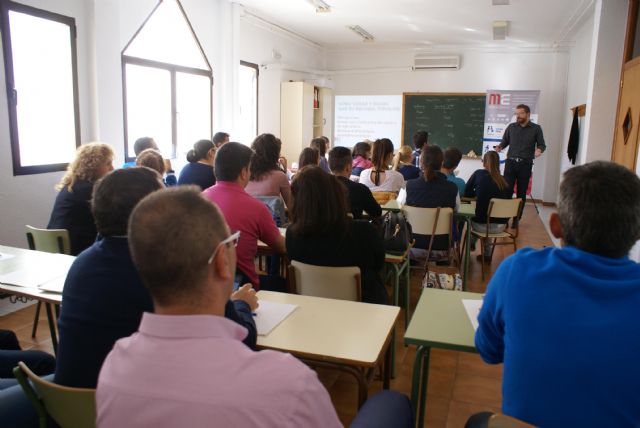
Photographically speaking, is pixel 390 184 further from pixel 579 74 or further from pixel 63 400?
pixel 579 74

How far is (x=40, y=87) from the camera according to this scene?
423 cm

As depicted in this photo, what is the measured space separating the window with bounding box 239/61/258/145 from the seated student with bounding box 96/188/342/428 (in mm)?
6901

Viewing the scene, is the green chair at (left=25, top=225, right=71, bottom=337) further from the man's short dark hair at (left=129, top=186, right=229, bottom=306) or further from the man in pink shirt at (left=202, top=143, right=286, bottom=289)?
the man's short dark hair at (left=129, top=186, right=229, bottom=306)

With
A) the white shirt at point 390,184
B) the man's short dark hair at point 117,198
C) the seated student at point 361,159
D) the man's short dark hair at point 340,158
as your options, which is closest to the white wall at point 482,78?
the seated student at point 361,159

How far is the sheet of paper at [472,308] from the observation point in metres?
1.81

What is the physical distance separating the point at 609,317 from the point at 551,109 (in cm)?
→ 939

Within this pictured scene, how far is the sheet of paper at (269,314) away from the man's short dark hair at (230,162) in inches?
40.6

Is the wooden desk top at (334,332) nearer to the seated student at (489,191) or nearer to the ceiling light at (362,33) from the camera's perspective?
the seated student at (489,191)

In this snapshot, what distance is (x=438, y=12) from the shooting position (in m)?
7.12

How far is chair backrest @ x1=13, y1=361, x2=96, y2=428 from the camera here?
1.25 metres

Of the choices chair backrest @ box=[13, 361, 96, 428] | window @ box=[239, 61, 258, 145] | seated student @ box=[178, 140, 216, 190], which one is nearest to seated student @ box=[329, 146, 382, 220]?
seated student @ box=[178, 140, 216, 190]

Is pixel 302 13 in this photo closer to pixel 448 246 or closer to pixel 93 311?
pixel 448 246

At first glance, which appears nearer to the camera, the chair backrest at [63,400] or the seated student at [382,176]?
the chair backrest at [63,400]

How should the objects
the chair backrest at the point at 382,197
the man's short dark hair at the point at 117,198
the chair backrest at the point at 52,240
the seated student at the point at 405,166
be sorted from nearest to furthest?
the man's short dark hair at the point at 117,198, the chair backrest at the point at 52,240, the chair backrest at the point at 382,197, the seated student at the point at 405,166
